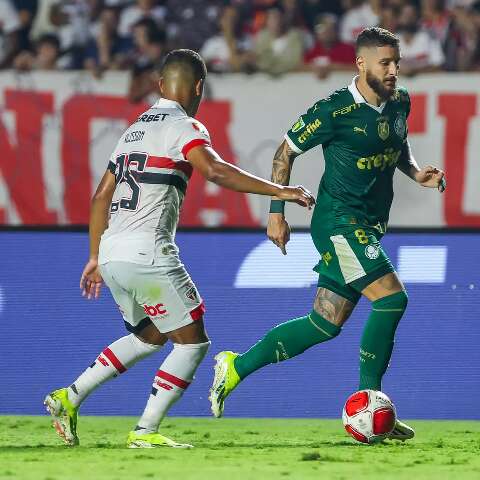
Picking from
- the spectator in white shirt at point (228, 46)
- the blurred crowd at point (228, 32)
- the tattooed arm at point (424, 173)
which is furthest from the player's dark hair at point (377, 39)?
the spectator in white shirt at point (228, 46)

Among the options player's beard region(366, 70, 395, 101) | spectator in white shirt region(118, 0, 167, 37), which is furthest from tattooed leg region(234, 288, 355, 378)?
spectator in white shirt region(118, 0, 167, 37)

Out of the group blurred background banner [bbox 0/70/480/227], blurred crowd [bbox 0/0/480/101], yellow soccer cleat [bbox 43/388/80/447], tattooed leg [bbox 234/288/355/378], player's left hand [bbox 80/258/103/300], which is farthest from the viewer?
blurred crowd [bbox 0/0/480/101]

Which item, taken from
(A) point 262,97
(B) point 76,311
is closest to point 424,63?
(A) point 262,97

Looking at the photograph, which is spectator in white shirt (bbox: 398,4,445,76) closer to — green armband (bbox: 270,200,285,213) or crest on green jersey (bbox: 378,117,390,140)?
crest on green jersey (bbox: 378,117,390,140)

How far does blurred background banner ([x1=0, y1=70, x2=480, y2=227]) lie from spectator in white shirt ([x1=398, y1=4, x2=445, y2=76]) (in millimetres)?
438

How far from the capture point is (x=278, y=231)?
17.7 ft

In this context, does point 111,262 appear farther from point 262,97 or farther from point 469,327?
point 262,97

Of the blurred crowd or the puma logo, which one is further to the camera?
the blurred crowd

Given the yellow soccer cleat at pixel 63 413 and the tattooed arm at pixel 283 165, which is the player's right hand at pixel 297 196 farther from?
the yellow soccer cleat at pixel 63 413

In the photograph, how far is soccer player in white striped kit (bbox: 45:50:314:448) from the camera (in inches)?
198

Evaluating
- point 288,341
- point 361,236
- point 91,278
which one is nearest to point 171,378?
point 91,278

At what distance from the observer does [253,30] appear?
32.2ft

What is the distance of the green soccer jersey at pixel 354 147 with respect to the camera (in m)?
5.57

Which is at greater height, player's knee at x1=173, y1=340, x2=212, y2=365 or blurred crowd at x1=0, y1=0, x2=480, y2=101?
blurred crowd at x1=0, y1=0, x2=480, y2=101
